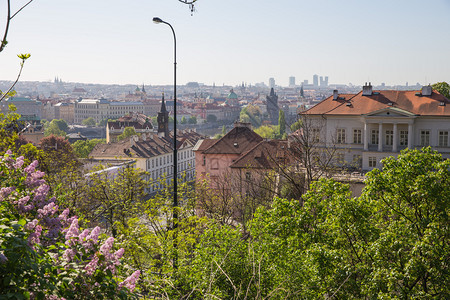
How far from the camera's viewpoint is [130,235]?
14.1 m

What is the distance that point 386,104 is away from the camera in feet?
126

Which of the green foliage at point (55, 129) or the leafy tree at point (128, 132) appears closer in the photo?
the leafy tree at point (128, 132)

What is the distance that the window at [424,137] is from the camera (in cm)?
3691

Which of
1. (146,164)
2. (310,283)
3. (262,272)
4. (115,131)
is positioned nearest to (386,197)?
(310,283)

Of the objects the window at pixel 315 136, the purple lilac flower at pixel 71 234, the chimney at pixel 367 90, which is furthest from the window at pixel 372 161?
the purple lilac flower at pixel 71 234

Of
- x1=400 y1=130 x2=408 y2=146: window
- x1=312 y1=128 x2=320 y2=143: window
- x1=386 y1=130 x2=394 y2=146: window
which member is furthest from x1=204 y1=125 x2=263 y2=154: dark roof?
A: x1=400 y1=130 x2=408 y2=146: window

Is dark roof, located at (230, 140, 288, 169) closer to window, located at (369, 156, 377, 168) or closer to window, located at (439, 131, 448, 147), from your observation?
window, located at (369, 156, 377, 168)

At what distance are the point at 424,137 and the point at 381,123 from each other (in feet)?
9.98

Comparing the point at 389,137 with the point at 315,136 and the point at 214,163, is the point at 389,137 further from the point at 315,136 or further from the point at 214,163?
the point at 214,163

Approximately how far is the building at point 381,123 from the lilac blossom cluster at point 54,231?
96.2 feet

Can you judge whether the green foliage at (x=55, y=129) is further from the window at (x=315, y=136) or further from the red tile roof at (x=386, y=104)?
the window at (x=315, y=136)

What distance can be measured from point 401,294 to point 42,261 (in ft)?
27.2

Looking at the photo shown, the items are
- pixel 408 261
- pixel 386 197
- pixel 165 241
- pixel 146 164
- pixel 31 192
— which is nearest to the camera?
pixel 31 192

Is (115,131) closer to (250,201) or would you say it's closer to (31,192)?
(250,201)
